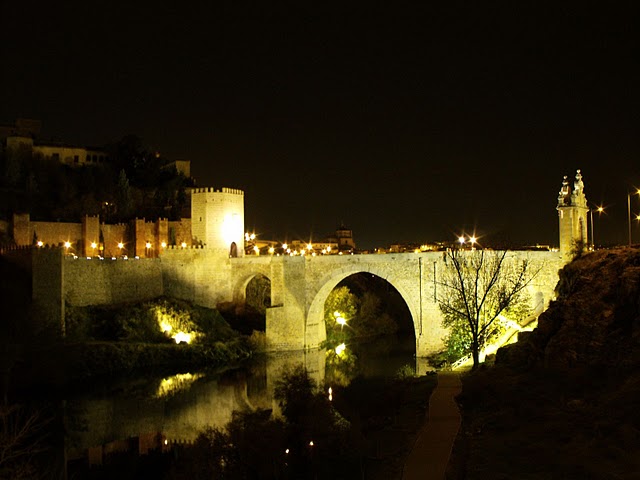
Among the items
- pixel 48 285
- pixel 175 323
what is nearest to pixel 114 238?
pixel 175 323

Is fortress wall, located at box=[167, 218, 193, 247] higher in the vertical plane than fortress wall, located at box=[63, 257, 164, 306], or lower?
higher

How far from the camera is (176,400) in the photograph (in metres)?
27.9

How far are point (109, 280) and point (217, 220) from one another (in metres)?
10.5

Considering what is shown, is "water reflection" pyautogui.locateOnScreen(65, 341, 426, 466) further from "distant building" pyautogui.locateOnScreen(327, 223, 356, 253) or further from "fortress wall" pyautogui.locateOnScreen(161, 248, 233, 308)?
"distant building" pyautogui.locateOnScreen(327, 223, 356, 253)

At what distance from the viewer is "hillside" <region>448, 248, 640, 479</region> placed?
12.2 metres

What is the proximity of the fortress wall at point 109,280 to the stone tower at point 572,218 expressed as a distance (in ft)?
86.0

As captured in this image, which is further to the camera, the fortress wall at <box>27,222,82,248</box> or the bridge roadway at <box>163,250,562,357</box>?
the fortress wall at <box>27,222,82,248</box>

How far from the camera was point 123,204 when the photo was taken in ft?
174

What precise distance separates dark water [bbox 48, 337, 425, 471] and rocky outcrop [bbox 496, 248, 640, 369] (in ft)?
35.0

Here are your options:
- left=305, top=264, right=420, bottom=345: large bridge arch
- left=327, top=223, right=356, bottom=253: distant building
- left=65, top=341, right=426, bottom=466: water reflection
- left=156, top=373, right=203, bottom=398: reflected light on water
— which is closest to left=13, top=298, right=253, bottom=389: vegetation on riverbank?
left=65, top=341, right=426, bottom=466: water reflection

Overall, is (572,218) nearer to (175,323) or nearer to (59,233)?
(175,323)

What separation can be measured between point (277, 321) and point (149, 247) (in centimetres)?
1324

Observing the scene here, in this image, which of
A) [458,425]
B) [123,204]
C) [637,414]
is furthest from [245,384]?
[123,204]

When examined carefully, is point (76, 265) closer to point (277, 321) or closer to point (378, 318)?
point (277, 321)
